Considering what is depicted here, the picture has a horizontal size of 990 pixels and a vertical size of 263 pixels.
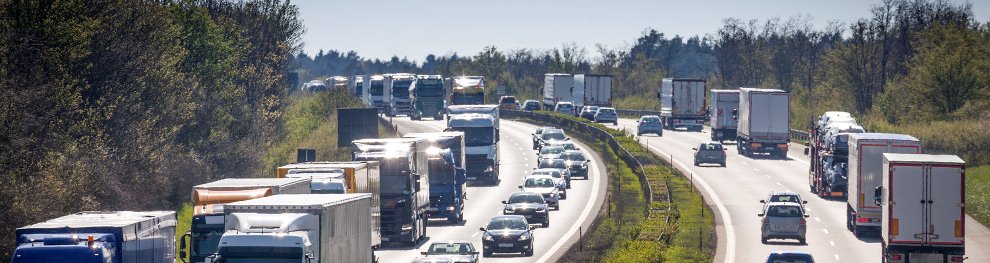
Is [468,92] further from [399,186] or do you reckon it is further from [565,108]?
[399,186]

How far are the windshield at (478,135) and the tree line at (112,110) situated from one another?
1027 centimetres


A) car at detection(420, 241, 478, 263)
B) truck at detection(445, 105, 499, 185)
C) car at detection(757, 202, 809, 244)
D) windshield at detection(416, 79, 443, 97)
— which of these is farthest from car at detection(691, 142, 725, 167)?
car at detection(420, 241, 478, 263)

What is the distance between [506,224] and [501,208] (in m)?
17.3

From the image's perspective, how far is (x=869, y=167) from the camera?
4953cm

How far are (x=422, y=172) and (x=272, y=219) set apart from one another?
75.9 feet

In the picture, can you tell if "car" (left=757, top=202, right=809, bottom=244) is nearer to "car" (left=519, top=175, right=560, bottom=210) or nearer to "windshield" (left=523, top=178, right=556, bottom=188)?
"car" (left=519, top=175, right=560, bottom=210)

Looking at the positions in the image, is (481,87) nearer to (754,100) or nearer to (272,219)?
(754,100)

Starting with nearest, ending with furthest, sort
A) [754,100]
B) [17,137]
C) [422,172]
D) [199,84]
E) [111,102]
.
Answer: [17,137] → [422,172] → [111,102] → [199,84] → [754,100]

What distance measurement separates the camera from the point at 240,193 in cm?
3272

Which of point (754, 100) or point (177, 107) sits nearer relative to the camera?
point (177, 107)

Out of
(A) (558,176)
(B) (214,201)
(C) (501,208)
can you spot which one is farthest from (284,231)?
(A) (558,176)

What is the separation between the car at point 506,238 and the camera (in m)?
45.7

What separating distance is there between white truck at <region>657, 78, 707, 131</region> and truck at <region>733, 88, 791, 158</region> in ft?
57.7

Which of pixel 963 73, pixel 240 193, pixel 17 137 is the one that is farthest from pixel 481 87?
pixel 240 193
